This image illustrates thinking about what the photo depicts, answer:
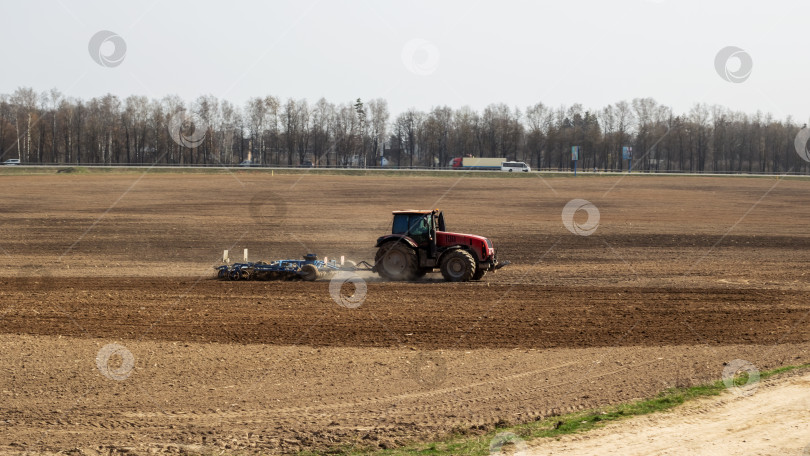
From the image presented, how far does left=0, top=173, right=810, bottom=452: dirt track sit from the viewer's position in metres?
10.8

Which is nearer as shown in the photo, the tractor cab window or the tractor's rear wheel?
the tractor's rear wheel

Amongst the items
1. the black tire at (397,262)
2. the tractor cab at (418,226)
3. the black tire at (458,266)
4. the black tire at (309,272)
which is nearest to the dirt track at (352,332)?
the black tire at (309,272)

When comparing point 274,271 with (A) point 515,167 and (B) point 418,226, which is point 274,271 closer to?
(B) point 418,226

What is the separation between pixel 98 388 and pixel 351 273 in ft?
41.3

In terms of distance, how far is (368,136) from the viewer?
127 m

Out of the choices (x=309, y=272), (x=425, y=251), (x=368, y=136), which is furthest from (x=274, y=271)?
(x=368, y=136)

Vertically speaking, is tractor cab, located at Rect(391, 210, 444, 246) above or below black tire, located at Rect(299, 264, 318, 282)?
above

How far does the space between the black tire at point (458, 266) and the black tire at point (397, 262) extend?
875 mm

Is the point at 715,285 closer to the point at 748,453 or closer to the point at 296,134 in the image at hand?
the point at 748,453

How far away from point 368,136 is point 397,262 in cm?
10516

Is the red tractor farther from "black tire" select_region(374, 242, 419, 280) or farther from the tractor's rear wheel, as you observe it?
the tractor's rear wheel

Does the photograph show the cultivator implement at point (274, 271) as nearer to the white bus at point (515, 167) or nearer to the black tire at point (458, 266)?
the black tire at point (458, 266)

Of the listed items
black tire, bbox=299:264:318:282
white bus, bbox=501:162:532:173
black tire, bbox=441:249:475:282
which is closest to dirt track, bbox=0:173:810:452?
black tire, bbox=299:264:318:282

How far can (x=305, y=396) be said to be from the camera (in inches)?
465
